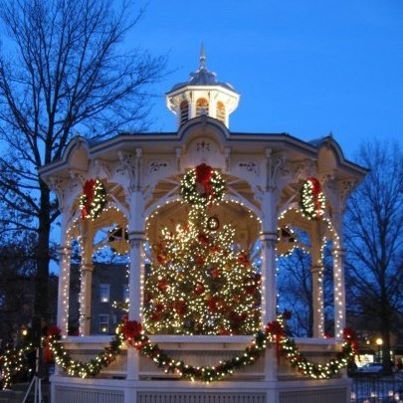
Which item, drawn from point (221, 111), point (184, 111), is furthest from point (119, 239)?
point (221, 111)

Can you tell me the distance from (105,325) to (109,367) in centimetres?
4978

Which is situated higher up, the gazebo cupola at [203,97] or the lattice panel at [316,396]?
the gazebo cupola at [203,97]

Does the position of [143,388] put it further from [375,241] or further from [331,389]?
[375,241]

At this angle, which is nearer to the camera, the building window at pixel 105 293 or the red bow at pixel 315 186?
the red bow at pixel 315 186

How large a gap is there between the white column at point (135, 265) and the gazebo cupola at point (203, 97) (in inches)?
169

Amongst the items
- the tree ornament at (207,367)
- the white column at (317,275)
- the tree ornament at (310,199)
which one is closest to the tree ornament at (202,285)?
the white column at (317,275)

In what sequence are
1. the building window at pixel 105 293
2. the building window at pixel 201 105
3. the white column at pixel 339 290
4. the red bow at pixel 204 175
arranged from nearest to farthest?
the red bow at pixel 204 175 < the white column at pixel 339 290 < the building window at pixel 201 105 < the building window at pixel 105 293

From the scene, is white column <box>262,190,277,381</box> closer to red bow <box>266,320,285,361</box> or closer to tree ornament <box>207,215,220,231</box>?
red bow <box>266,320,285,361</box>

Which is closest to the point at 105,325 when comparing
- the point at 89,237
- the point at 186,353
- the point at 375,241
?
the point at 375,241

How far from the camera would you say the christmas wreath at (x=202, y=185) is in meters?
13.6

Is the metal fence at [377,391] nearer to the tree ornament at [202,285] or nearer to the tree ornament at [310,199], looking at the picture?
the tree ornament at [202,285]

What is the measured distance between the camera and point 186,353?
Result: 13.4 metres

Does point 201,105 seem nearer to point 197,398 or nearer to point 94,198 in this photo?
point 94,198

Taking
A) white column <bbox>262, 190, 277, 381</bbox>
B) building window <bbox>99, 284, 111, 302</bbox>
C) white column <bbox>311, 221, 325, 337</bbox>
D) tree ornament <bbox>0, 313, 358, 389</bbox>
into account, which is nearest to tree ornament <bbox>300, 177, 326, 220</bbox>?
white column <bbox>262, 190, 277, 381</bbox>
